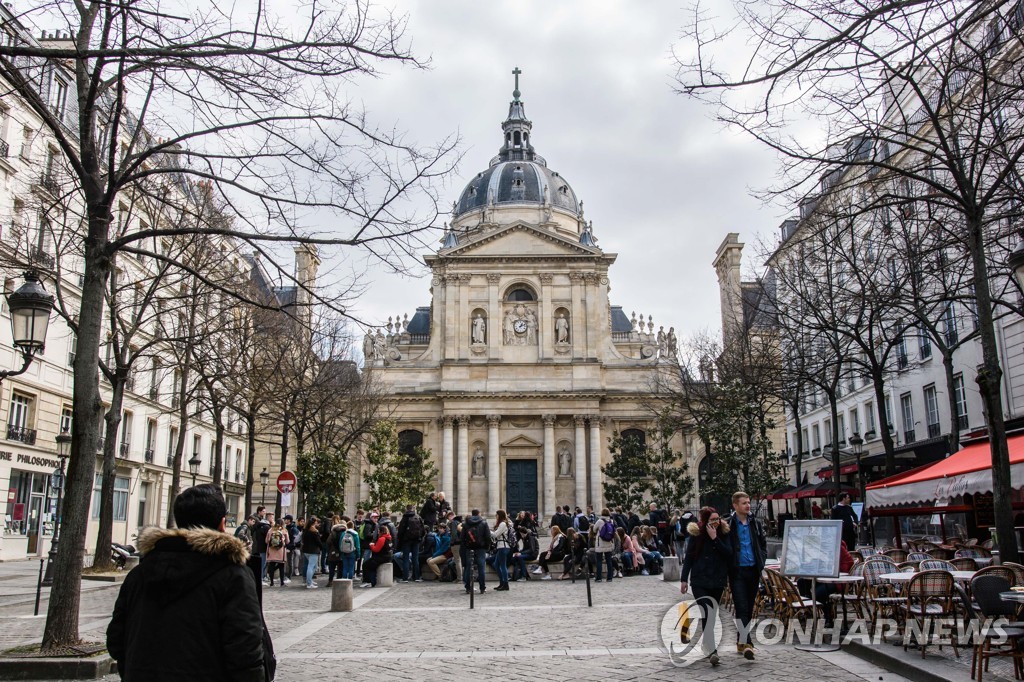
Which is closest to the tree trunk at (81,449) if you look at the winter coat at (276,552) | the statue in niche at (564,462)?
the winter coat at (276,552)

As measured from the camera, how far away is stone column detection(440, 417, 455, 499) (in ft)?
160

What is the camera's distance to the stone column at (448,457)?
48.8 metres

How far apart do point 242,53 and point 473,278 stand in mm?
43795

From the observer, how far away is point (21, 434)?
2645cm

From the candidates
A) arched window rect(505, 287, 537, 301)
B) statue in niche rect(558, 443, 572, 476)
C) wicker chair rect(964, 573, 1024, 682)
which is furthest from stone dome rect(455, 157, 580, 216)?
wicker chair rect(964, 573, 1024, 682)

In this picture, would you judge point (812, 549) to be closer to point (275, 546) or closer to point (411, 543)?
point (275, 546)

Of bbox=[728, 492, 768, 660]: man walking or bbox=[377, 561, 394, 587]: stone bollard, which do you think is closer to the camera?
bbox=[728, 492, 768, 660]: man walking

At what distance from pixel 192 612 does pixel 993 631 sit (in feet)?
21.5

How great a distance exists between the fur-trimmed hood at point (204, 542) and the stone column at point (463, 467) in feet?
146

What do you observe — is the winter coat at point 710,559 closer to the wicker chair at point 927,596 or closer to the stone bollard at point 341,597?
the wicker chair at point 927,596

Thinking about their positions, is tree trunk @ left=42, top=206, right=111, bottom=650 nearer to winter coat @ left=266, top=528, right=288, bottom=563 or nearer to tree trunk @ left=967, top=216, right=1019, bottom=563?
winter coat @ left=266, top=528, right=288, bottom=563

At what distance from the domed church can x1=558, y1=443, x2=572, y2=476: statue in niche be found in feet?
0.21

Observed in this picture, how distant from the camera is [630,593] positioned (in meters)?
17.4

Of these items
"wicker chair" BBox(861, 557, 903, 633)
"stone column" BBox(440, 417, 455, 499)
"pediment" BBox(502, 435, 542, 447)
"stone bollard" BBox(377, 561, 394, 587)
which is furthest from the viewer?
"pediment" BBox(502, 435, 542, 447)
